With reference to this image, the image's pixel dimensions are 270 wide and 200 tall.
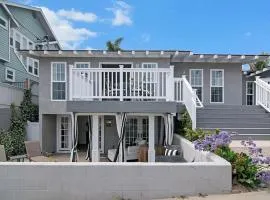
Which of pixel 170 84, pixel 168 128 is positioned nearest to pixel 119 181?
pixel 170 84

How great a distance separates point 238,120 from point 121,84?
189 inches

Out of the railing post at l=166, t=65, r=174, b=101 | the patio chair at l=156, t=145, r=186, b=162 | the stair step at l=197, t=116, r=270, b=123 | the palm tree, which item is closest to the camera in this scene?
the patio chair at l=156, t=145, r=186, b=162

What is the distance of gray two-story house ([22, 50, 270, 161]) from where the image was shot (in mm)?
10703

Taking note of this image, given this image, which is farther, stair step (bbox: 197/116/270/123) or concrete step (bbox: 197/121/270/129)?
stair step (bbox: 197/116/270/123)

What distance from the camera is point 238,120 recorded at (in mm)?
12367

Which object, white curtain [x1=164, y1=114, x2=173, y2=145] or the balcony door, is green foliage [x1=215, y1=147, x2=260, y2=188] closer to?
white curtain [x1=164, y1=114, x2=173, y2=145]

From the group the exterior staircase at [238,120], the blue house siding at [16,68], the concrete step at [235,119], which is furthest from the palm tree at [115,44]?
the concrete step at [235,119]

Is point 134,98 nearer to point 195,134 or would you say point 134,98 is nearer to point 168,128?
point 168,128

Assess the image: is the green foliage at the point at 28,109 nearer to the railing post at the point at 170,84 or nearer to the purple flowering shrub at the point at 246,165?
the railing post at the point at 170,84

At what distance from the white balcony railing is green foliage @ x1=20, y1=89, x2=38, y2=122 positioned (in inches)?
309

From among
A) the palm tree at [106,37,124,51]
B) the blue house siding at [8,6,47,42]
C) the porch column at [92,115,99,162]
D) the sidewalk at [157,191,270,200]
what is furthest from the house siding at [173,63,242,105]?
the palm tree at [106,37,124,51]

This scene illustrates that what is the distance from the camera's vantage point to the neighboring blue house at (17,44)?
56.8 feet

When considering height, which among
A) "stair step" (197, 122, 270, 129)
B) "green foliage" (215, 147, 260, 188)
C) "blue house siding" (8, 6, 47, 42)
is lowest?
"green foliage" (215, 147, 260, 188)

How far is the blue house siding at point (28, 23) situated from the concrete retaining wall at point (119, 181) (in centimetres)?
1795
